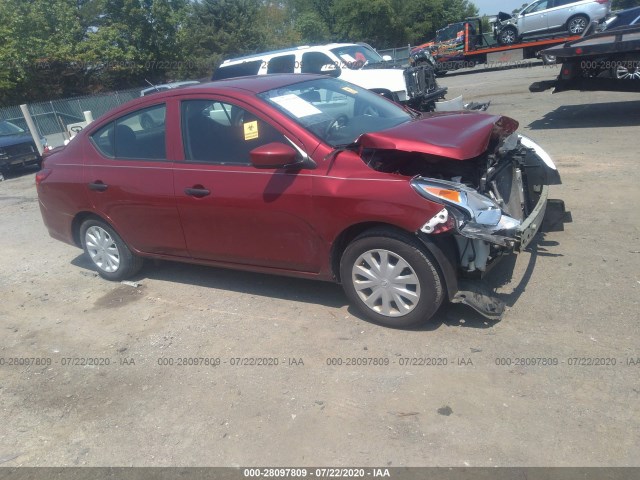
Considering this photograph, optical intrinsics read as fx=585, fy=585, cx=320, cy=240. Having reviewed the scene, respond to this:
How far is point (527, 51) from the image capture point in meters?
22.1

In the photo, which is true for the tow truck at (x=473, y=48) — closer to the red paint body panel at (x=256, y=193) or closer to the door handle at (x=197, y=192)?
the red paint body panel at (x=256, y=193)

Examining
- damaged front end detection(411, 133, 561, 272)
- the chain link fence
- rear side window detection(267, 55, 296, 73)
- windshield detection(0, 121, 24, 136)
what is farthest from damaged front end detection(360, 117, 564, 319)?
the chain link fence

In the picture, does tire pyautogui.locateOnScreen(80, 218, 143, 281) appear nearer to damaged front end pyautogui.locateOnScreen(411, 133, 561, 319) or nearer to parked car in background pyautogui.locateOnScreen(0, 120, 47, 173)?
damaged front end pyautogui.locateOnScreen(411, 133, 561, 319)

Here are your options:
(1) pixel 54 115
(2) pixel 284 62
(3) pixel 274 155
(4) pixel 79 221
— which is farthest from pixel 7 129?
(3) pixel 274 155

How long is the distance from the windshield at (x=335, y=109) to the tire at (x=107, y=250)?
222 cm

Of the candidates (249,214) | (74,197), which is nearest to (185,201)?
(249,214)

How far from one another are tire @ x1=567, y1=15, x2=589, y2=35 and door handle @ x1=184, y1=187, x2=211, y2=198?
20902mm

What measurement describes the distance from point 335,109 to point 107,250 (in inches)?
107

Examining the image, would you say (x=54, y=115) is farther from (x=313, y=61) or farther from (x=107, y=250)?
(x=107, y=250)

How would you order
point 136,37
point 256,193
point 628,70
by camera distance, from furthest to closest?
point 136,37 → point 628,70 → point 256,193

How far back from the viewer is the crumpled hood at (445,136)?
3.99m

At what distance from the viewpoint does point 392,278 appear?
160 inches

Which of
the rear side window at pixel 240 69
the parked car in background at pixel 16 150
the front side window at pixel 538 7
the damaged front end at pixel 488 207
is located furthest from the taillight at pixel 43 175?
the front side window at pixel 538 7

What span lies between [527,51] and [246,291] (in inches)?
799
